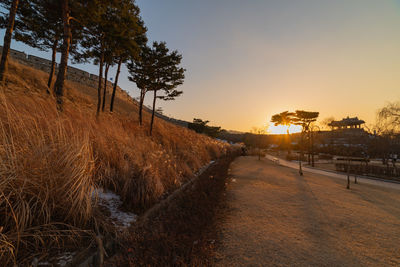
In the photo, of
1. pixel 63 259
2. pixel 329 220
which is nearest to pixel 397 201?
pixel 329 220

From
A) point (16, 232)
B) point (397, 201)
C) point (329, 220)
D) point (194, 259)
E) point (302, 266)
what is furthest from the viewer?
point (397, 201)

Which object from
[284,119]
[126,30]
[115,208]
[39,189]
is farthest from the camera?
[284,119]

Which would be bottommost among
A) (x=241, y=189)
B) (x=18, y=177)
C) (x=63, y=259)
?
(x=241, y=189)

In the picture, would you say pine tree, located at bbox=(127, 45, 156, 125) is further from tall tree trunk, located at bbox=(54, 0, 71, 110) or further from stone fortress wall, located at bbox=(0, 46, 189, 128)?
stone fortress wall, located at bbox=(0, 46, 189, 128)

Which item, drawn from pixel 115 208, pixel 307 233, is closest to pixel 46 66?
pixel 115 208

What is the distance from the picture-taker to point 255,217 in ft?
10.3

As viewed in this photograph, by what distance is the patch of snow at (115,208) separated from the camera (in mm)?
2018

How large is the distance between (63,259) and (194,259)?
1.23 m

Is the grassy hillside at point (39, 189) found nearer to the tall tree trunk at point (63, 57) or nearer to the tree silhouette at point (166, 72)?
the tall tree trunk at point (63, 57)

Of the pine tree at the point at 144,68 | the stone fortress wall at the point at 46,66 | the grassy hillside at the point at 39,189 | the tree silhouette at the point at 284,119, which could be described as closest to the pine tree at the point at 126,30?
the pine tree at the point at 144,68

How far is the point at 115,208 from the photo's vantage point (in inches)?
90.4

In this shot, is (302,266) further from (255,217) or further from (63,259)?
(63,259)

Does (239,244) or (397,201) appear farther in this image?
(397,201)

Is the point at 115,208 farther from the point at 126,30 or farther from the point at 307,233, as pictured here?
the point at 126,30
